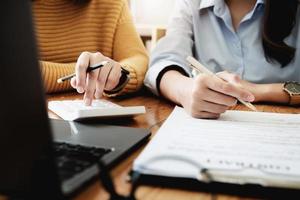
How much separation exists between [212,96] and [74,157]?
35 centimetres

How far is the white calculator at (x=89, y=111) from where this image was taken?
671mm

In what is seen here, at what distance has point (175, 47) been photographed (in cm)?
111

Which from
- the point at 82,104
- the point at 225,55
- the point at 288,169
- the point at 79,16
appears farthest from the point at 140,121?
the point at 79,16

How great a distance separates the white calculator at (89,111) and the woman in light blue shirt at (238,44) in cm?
23

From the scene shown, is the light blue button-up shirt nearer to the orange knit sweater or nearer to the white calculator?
the orange knit sweater

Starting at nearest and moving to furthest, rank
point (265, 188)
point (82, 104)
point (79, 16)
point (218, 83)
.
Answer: point (265, 188), point (218, 83), point (82, 104), point (79, 16)

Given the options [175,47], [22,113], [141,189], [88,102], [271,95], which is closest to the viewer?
[22,113]

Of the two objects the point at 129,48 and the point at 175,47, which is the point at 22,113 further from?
the point at 129,48

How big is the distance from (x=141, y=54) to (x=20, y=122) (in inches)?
38.8

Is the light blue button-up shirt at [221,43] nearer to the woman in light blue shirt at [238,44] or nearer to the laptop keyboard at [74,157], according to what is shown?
the woman in light blue shirt at [238,44]

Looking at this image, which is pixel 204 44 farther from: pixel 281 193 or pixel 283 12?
pixel 281 193

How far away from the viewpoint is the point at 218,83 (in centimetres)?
70

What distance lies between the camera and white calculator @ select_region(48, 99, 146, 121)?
671mm

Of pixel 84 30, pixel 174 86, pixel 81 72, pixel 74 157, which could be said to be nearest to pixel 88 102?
pixel 81 72
